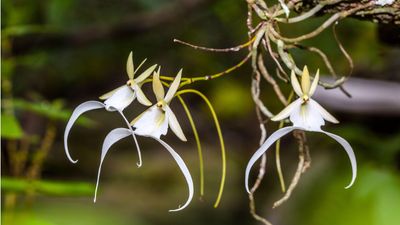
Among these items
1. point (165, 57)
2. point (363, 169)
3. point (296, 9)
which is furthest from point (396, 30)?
point (165, 57)

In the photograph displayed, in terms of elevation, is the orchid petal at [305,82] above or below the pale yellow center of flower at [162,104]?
above

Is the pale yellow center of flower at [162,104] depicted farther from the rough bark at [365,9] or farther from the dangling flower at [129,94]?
the rough bark at [365,9]

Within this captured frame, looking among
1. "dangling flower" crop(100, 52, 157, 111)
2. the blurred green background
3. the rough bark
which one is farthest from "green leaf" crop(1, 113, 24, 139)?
the rough bark

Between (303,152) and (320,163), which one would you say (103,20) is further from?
(303,152)

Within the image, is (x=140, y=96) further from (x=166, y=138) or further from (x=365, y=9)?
(x=166, y=138)

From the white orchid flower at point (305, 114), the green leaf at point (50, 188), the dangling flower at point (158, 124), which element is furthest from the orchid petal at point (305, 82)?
the green leaf at point (50, 188)

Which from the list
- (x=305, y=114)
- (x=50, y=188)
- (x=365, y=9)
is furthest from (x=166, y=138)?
(x=305, y=114)
